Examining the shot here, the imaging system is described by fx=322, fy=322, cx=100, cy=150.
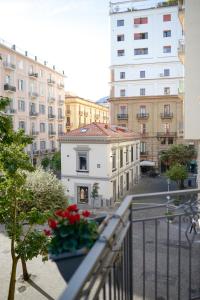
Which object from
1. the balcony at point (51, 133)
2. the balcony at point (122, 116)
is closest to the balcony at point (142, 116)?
the balcony at point (122, 116)

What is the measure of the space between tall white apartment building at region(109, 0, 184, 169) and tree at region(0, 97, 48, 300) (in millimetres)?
34115

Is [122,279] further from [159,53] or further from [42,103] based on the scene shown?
[42,103]

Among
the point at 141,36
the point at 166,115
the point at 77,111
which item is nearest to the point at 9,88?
the point at 141,36

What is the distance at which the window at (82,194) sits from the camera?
88.0 feet

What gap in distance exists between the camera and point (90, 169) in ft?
86.4

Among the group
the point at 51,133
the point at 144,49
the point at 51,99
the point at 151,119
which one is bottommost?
the point at 51,133

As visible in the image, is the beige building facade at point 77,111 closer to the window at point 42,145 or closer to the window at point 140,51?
the window at point 42,145

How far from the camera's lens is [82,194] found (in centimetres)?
2705

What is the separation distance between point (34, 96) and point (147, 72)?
16314 millimetres

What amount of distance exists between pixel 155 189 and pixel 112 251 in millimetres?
30640

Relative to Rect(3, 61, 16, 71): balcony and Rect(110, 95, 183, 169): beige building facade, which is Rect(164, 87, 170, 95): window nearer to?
Rect(110, 95, 183, 169): beige building facade

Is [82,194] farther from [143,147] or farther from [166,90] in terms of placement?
[166,90]

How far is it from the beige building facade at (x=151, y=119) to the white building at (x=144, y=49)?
108 cm

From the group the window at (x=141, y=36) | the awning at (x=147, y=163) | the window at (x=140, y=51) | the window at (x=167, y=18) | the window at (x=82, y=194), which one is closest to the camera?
the window at (x=82, y=194)
